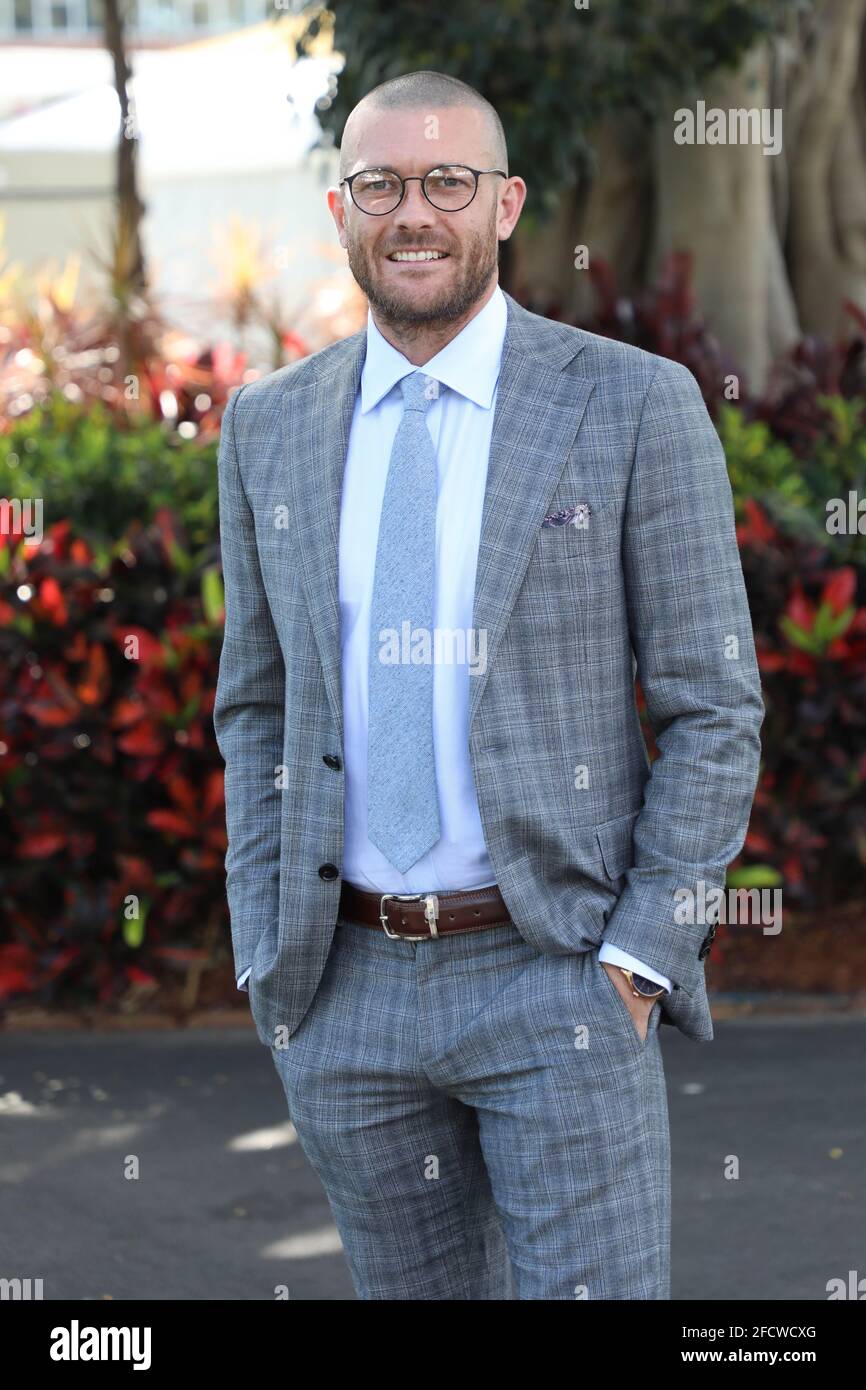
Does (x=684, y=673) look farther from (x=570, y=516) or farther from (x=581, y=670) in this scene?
(x=570, y=516)

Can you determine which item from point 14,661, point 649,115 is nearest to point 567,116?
point 649,115

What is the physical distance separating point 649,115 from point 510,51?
1682 millimetres

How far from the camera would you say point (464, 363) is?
2645mm

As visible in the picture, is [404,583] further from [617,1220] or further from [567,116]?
[567,116]

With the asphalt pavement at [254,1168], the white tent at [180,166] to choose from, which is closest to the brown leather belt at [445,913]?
the asphalt pavement at [254,1168]

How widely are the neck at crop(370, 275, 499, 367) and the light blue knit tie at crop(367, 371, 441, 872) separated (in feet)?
0.66

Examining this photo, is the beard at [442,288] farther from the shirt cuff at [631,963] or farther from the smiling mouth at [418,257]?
the shirt cuff at [631,963]

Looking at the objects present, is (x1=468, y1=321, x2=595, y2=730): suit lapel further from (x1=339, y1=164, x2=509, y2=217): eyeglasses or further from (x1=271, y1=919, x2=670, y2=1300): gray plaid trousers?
(x1=271, y1=919, x2=670, y2=1300): gray plaid trousers

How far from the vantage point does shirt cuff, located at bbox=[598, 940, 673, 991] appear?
2.51 m

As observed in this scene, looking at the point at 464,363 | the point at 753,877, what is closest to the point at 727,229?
the point at 753,877

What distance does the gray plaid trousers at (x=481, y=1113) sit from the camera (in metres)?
2.48

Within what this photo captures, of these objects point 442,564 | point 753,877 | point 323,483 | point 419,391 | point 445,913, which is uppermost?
point 419,391

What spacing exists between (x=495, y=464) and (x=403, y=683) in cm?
37

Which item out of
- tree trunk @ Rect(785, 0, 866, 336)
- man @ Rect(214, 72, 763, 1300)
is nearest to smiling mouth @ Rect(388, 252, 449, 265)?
man @ Rect(214, 72, 763, 1300)
